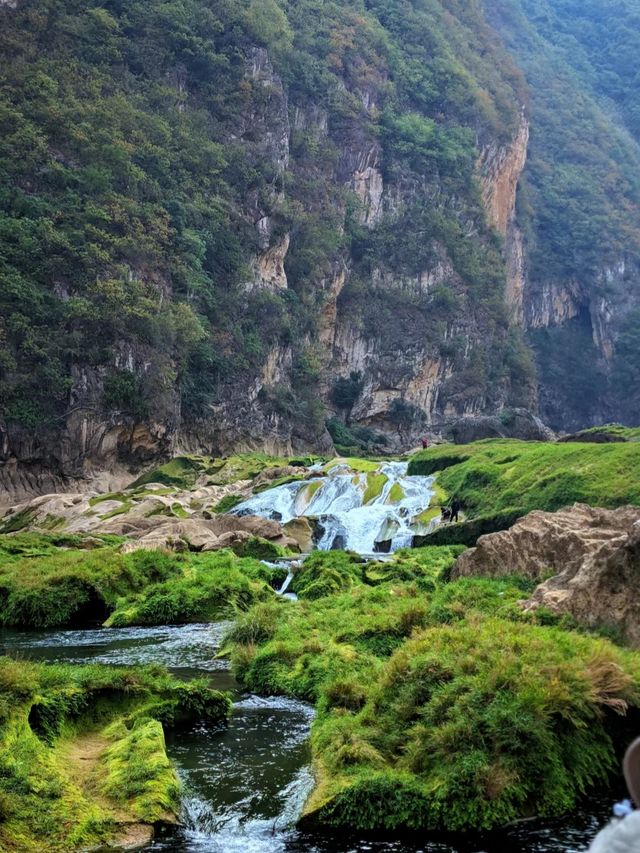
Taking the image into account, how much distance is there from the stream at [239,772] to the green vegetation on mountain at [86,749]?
0.93 ft

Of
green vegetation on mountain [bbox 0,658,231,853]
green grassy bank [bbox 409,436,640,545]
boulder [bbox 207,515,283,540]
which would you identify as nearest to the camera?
green vegetation on mountain [bbox 0,658,231,853]

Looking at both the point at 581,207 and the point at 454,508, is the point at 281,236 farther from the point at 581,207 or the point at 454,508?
the point at 581,207

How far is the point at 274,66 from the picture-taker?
8006 centimetres

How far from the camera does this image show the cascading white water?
33406 mm

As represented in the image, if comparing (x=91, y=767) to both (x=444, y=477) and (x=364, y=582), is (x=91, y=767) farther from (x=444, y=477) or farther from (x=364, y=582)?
(x=444, y=477)

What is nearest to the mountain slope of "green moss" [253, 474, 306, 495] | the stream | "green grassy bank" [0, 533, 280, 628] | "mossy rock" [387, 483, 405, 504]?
"green moss" [253, 474, 306, 495]

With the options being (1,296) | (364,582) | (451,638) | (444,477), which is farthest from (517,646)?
(1,296)

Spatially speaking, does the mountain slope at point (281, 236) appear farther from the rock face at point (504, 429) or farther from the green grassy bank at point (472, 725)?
the green grassy bank at point (472, 725)

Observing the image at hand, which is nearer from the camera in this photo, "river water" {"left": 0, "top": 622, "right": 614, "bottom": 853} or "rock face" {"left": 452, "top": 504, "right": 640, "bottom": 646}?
"river water" {"left": 0, "top": 622, "right": 614, "bottom": 853}

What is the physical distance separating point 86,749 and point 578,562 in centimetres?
692

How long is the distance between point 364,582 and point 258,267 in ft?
181

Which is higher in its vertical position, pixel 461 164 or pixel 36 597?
pixel 461 164

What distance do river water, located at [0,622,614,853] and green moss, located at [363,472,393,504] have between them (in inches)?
1051

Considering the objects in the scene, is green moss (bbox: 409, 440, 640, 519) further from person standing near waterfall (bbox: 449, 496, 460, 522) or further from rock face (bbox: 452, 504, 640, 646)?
rock face (bbox: 452, 504, 640, 646)
